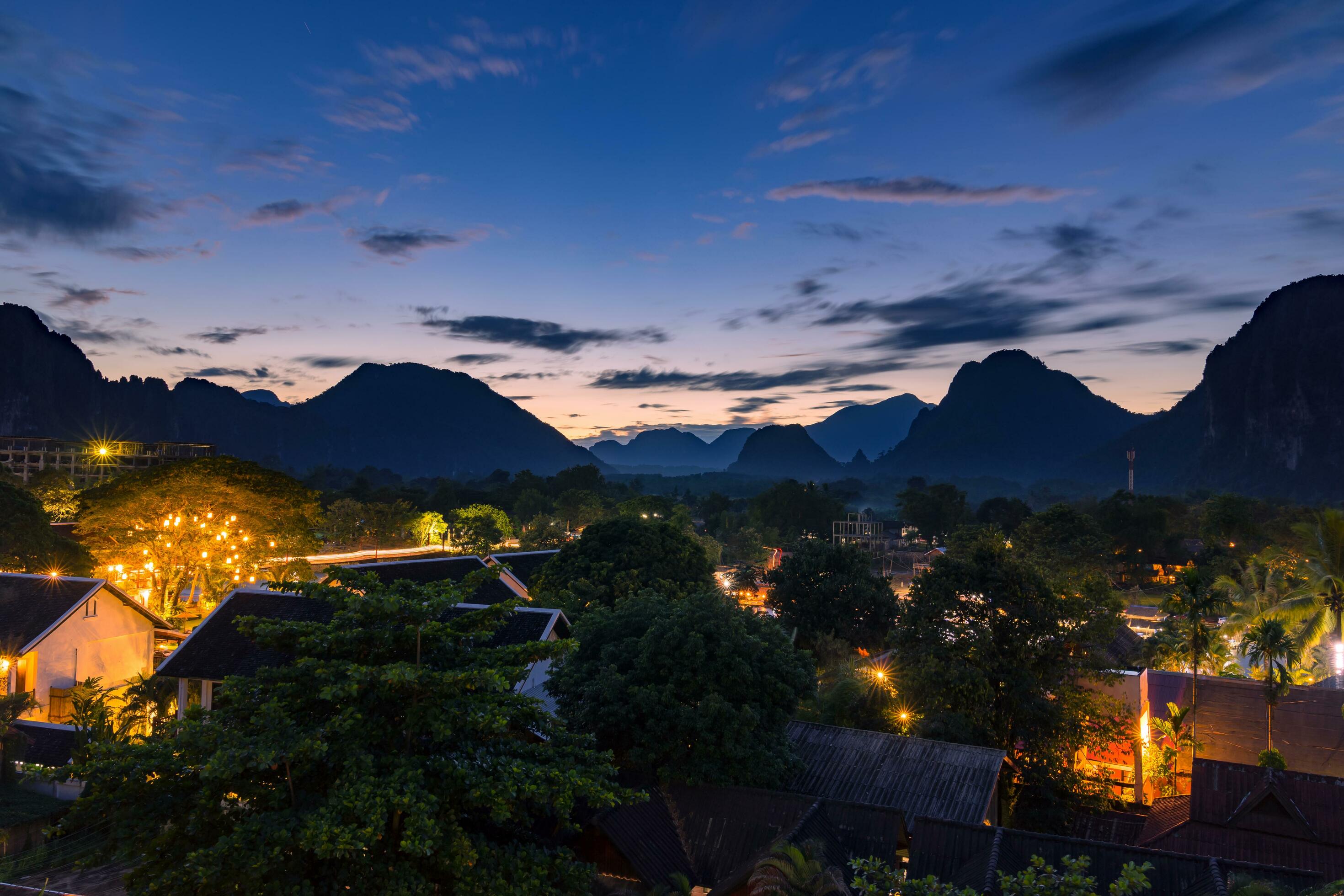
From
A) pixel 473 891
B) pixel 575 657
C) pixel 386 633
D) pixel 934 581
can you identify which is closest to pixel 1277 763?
pixel 934 581

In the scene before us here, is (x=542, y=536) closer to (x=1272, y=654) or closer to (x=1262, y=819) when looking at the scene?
(x=1272, y=654)

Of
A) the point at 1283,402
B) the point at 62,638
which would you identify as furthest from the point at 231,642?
the point at 1283,402

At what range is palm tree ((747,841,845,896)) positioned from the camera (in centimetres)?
1072

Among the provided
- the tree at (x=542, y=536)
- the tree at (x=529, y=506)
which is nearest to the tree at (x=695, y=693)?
the tree at (x=542, y=536)

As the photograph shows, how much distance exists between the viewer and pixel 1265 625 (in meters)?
21.4

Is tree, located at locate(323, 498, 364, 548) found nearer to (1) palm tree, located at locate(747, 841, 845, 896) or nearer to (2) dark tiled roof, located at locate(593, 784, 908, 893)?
(2) dark tiled roof, located at locate(593, 784, 908, 893)

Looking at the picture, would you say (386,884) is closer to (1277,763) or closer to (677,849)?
(677,849)

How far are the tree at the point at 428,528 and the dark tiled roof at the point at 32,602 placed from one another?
42.7 meters

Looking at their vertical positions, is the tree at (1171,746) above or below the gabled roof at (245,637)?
below

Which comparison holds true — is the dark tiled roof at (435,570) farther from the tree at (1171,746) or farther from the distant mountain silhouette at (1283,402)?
the distant mountain silhouette at (1283,402)

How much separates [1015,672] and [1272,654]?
7.52 meters

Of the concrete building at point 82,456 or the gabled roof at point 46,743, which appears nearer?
the gabled roof at point 46,743

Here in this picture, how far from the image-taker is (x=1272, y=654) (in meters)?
20.5

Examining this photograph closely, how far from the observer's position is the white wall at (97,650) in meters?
21.7
